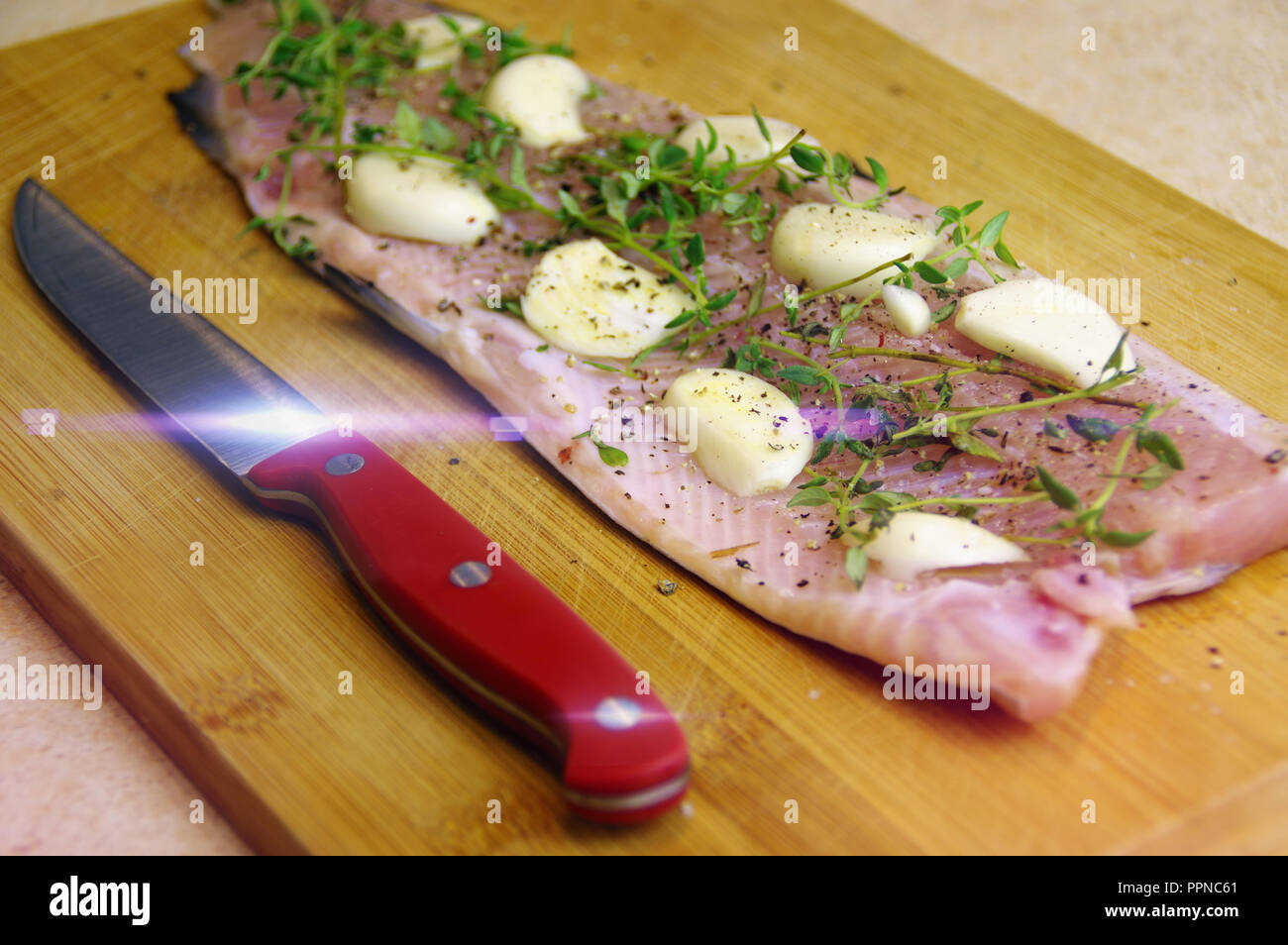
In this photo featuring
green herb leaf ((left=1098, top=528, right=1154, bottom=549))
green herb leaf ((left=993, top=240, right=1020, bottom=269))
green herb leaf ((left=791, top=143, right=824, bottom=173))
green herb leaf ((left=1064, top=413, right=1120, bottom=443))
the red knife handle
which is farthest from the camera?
green herb leaf ((left=791, top=143, right=824, bottom=173))

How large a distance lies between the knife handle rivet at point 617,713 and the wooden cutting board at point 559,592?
0.61ft

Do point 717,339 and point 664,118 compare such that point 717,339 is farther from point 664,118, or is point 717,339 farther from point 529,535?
point 664,118

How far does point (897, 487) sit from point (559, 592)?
0.59 metres

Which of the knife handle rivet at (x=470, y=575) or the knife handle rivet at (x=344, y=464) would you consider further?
the knife handle rivet at (x=344, y=464)

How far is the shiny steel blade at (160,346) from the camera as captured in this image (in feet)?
6.49

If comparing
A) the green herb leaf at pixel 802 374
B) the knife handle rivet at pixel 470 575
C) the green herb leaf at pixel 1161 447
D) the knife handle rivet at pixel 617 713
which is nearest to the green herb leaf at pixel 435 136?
the green herb leaf at pixel 802 374

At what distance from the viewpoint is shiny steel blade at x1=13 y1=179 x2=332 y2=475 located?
198 centimetres

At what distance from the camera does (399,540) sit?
1736 mm

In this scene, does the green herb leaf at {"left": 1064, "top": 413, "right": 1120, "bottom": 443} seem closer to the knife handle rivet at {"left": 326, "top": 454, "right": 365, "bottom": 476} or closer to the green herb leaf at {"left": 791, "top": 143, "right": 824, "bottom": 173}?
the green herb leaf at {"left": 791, "top": 143, "right": 824, "bottom": 173}

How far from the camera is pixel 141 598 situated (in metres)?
1.81
